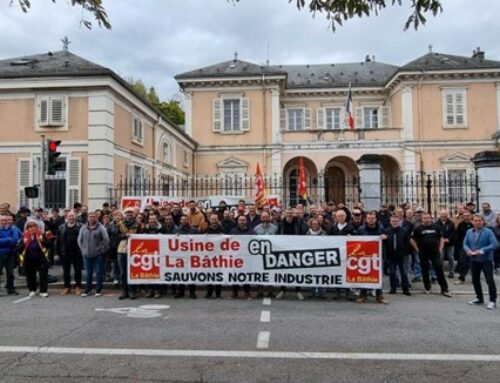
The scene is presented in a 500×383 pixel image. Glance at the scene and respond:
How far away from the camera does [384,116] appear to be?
35.0m

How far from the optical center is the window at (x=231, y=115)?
3175 centimetres

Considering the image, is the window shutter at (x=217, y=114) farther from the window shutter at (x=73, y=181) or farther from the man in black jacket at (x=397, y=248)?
the man in black jacket at (x=397, y=248)

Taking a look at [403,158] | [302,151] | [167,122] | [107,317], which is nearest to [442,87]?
[403,158]

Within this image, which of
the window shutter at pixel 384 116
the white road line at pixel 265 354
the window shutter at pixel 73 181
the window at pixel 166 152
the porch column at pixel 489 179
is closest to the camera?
the white road line at pixel 265 354

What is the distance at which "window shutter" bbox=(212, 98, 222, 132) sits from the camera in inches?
1250

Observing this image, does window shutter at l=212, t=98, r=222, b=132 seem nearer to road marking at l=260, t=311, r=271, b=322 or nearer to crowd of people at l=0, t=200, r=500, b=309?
crowd of people at l=0, t=200, r=500, b=309

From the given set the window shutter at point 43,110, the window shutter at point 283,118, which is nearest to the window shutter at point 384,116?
the window shutter at point 283,118

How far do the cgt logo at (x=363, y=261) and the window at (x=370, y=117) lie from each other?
26755 mm

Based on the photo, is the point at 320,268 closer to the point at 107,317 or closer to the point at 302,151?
the point at 107,317

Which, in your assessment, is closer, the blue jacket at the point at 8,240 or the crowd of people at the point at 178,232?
the crowd of people at the point at 178,232

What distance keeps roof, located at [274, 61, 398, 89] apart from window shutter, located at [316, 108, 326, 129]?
1.82m

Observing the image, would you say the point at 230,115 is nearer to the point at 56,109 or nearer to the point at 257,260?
the point at 56,109

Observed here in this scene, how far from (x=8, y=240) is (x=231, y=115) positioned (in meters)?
22.5

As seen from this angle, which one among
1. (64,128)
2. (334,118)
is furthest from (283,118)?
(64,128)
